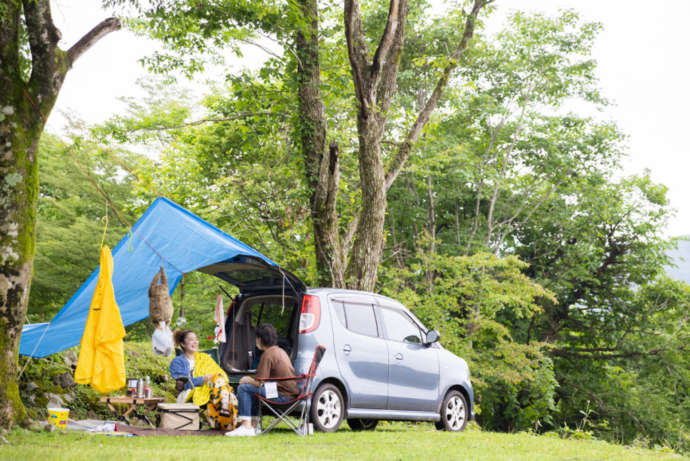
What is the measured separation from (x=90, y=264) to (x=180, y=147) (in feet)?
16.0

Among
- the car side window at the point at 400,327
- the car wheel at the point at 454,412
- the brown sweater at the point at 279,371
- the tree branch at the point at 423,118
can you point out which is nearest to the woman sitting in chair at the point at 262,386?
the brown sweater at the point at 279,371

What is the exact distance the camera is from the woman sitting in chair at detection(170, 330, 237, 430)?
7480 millimetres

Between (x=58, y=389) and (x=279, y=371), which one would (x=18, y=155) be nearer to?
(x=58, y=389)

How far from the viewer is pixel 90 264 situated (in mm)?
21812

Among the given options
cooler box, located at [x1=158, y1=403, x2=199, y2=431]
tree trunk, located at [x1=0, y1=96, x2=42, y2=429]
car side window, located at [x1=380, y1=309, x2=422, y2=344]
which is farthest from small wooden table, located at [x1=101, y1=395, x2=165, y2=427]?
car side window, located at [x1=380, y1=309, x2=422, y2=344]

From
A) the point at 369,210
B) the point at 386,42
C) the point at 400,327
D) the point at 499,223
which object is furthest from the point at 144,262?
the point at 499,223

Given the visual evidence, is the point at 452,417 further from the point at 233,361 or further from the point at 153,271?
the point at 153,271

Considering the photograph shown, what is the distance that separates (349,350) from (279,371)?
1.00 m

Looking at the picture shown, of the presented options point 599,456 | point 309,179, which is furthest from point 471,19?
point 599,456

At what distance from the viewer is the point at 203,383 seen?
7742 millimetres

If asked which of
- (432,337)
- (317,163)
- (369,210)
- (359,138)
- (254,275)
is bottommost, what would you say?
(432,337)

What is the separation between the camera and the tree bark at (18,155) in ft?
21.4

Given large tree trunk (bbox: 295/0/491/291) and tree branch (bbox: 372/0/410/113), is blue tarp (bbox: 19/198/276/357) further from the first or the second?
tree branch (bbox: 372/0/410/113)

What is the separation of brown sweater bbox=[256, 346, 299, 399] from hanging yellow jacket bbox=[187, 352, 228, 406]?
0.57 metres
